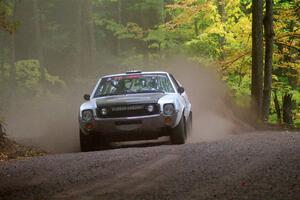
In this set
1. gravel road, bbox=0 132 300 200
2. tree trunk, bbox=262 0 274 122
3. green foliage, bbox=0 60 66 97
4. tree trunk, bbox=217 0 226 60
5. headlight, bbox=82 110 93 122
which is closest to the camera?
gravel road, bbox=0 132 300 200

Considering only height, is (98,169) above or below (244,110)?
above

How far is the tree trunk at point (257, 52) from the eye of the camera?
61.3ft

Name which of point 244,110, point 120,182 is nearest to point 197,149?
point 120,182

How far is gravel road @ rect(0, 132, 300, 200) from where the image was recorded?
655 centimetres

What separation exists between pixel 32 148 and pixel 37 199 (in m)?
7.94

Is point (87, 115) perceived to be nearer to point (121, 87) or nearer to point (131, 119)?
point (131, 119)

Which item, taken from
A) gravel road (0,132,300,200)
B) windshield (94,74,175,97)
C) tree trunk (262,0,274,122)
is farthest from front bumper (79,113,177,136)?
tree trunk (262,0,274,122)

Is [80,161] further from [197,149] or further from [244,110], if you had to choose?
[244,110]

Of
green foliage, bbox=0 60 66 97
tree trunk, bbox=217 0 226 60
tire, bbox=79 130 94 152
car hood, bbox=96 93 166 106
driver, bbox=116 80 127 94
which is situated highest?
tree trunk, bbox=217 0 226 60

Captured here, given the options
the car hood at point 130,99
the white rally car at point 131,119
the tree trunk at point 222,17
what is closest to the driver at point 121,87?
the car hood at point 130,99

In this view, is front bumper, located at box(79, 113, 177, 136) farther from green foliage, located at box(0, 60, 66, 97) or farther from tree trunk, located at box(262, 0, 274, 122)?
green foliage, located at box(0, 60, 66, 97)

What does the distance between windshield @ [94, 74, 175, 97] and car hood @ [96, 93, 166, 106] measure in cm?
48

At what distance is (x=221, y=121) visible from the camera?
67.1 ft

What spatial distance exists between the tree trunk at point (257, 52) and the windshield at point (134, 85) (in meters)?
5.64
